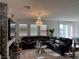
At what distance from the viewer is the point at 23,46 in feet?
28.3

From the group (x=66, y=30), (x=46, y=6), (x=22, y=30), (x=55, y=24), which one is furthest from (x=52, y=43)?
(x=46, y=6)

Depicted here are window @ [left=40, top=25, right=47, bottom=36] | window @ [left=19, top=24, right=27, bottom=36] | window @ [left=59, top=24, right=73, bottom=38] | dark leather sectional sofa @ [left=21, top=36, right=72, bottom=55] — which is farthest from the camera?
window @ [left=59, top=24, right=73, bottom=38]

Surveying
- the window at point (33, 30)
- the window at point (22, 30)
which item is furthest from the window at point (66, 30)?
the window at point (22, 30)

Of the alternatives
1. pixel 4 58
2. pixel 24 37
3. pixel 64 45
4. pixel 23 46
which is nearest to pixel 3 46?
pixel 4 58

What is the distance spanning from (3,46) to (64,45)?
13.3 feet

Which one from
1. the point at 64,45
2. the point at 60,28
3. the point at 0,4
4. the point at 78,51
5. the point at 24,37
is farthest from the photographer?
the point at 60,28

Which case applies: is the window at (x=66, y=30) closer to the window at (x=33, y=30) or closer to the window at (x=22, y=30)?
the window at (x=33, y=30)

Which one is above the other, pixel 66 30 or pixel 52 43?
pixel 66 30

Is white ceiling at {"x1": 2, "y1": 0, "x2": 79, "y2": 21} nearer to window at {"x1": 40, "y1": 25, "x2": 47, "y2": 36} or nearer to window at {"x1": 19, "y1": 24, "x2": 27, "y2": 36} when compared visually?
window at {"x1": 19, "y1": 24, "x2": 27, "y2": 36}

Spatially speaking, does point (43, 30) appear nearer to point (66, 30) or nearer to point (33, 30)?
point (33, 30)

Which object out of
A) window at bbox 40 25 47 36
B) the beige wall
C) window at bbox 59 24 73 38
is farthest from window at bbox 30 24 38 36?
window at bbox 59 24 73 38

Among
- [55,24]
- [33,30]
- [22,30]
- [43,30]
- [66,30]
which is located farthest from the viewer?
[66,30]

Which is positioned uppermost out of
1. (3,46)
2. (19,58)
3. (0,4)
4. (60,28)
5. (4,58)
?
(0,4)

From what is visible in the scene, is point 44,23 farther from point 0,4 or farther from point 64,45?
point 0,4
